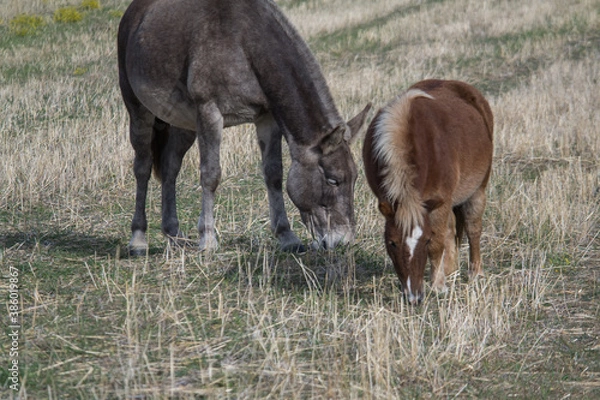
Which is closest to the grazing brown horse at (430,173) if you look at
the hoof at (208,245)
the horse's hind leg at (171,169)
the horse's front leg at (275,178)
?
the horse's front leg at (275,178)

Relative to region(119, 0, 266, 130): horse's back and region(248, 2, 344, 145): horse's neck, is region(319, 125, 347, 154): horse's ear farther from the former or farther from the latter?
region(119, 0, 266, 130): horse's back

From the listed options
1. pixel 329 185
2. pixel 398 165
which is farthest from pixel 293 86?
pixel 398 165

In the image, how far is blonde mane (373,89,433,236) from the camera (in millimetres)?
4730

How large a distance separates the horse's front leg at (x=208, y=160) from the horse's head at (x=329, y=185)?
2.22 feet

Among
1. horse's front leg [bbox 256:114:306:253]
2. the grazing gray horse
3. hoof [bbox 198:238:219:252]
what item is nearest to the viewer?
the grazing gray horse

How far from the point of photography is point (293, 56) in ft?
19.6

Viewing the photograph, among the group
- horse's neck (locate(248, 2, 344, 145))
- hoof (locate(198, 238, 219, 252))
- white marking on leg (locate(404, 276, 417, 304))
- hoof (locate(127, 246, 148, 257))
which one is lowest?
hoof (locate(127, 246, 148, 257))

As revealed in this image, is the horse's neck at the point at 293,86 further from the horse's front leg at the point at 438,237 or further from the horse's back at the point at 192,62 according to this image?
the horse's front leg at the point at 438,237

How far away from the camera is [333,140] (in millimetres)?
5766

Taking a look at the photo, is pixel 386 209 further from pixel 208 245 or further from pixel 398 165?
pixel 208 245

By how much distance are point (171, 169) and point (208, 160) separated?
88 cm

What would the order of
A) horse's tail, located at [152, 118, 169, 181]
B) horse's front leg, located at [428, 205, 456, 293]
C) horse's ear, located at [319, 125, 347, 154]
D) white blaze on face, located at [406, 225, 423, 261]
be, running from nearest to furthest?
1. white blaze on face, located at [406, 225, 423, 261]
2. horse's front leg, located at [428, 205, 456, 293]
3. horse's ear, located at [319, 125, 347, 154]
4. horse's tail, located at [152, 118, 169, 181]

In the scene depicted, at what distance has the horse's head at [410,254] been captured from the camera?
4707 millimetres

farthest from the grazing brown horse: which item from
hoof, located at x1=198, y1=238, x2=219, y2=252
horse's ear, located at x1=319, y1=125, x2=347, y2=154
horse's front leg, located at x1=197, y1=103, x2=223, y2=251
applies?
hoof, located at x1=198, y1=238, x2=219, y2=252
